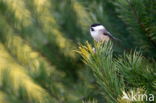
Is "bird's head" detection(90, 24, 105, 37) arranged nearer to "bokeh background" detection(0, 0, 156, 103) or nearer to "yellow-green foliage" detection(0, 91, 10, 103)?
"bokeh background" detection(0, 0, 156, 103)

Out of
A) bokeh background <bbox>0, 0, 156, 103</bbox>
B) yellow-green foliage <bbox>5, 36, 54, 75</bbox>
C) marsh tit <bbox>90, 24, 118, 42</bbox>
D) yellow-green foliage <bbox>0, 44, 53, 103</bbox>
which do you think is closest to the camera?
marsh tit <bbox>90, 24, 118, 42</bbox>

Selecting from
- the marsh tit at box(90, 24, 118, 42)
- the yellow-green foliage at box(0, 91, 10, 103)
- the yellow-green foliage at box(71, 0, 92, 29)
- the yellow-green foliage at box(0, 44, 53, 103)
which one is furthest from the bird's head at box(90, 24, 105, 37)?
the yellow-green foliage at box(0, 91, 10, 103)

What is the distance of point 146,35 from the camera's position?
4.00ft

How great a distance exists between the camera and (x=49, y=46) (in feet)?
6.00

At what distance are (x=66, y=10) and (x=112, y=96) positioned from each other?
41.4 inches

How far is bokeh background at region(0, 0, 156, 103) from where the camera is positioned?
157 cm

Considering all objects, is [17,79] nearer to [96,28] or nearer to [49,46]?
[49,46]

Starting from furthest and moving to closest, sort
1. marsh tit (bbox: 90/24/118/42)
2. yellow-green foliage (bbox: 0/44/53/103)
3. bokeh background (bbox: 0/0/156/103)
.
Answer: yellow-green foliage (bbox: 0/44/53/103)
bokeh background (bbox: 0/0/156/103)
marsh tit (bbox: 90/24/118/42)

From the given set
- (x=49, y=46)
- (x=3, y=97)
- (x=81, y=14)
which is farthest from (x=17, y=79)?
(x=81, y=14)

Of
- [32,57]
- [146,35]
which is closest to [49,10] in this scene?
[32,57]

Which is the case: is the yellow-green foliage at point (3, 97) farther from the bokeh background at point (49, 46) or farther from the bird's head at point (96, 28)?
the bird's head at point (96, 28)

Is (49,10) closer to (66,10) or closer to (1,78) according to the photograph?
(66,10)

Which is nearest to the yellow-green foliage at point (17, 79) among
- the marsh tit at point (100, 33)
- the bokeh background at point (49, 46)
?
the bokeh background at point (49, 46)

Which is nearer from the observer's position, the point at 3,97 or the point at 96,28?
the point at 96,28
